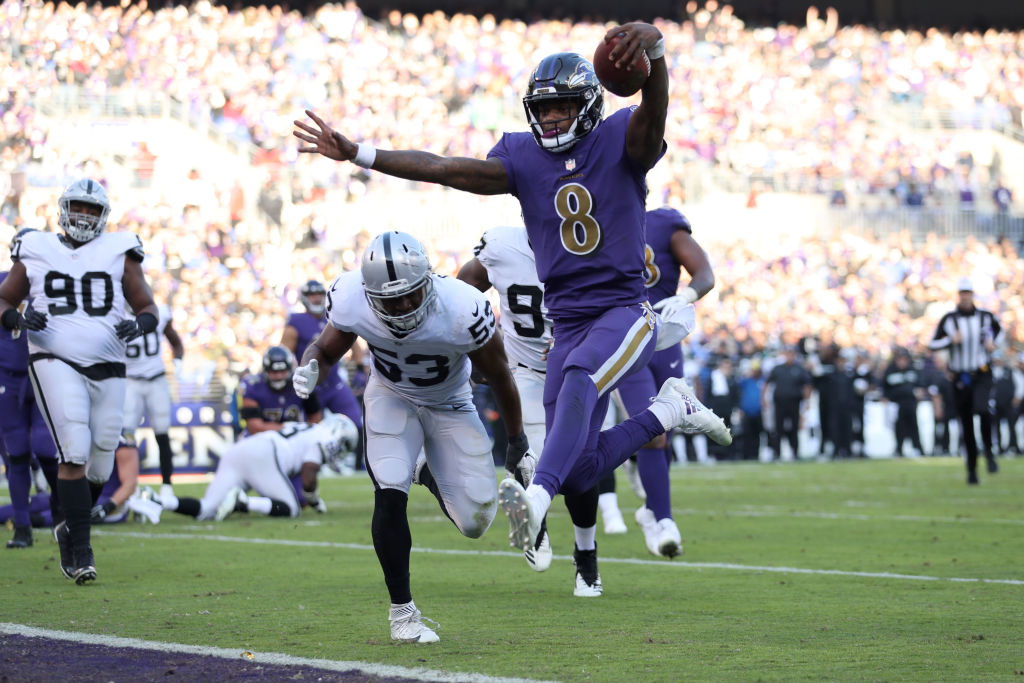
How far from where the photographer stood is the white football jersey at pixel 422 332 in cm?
502

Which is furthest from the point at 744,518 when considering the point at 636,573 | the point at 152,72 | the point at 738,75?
the point at 738,75

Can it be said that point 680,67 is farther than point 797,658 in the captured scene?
Yes

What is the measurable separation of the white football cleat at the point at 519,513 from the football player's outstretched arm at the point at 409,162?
49.1 inches

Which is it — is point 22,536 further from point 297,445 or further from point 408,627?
point 408,627

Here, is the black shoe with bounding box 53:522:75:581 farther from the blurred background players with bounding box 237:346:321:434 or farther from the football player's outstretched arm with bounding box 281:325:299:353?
the football player's outstretched arm with bounding box 281:325:299:353

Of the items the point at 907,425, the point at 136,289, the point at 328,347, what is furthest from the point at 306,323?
the point at 907,425

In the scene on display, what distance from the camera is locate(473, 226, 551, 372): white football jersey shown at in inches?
284

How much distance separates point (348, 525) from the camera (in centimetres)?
1034

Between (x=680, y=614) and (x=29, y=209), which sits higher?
(x=29, y=209)

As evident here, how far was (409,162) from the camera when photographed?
5184 millimetres

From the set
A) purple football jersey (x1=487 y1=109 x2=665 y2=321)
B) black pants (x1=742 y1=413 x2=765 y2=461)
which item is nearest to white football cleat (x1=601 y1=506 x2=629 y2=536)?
purple football jersey (x1=487 y1=109 x2=665 y2=321)

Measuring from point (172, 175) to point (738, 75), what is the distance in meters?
14.3

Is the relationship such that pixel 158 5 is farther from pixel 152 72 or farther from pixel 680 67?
pixel 680 67

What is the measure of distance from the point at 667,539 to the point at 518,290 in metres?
1.50
